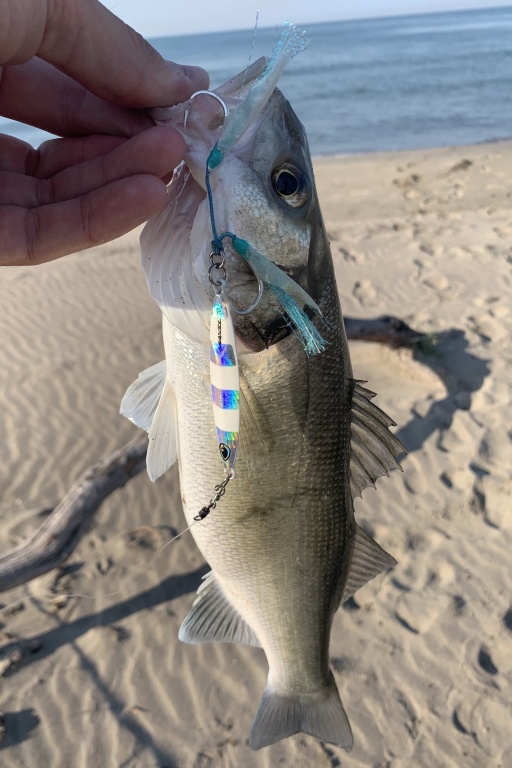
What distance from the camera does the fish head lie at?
154 centimetres

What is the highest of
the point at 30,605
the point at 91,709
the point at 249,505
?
the point at 249,505

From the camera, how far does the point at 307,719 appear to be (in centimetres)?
234

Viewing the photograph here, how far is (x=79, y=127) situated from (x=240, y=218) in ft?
2.94

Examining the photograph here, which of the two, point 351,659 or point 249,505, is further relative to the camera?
point 351,659

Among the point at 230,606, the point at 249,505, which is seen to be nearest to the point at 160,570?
the point at 230,606

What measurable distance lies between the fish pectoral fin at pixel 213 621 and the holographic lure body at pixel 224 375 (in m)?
1.01

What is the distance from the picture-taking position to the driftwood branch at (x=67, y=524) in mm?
3207

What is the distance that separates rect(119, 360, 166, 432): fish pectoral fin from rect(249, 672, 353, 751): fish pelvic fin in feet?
4.14

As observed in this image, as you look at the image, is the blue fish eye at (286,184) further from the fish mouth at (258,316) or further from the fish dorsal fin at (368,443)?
the fish dorsal fin at (368,443)

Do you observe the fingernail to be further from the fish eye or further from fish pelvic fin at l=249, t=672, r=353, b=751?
fish pelvic fin at l=249, t=672, r=353, b=751

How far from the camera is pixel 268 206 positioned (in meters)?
1.57

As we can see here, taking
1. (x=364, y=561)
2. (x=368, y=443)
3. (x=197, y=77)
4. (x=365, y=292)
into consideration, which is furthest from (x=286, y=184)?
(x=365, y=292)

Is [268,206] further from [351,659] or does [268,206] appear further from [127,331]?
[127,331]

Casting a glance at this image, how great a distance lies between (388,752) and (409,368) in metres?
3.43
